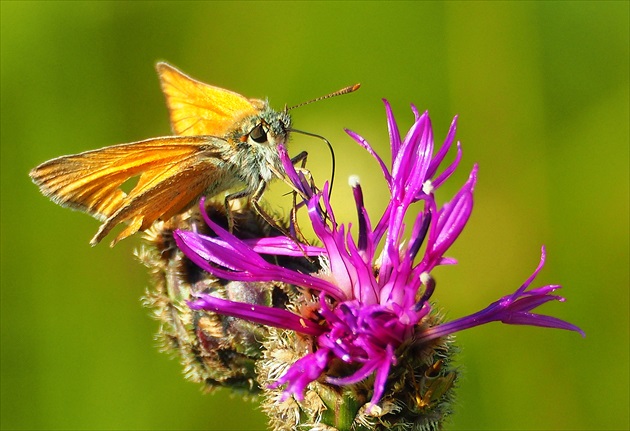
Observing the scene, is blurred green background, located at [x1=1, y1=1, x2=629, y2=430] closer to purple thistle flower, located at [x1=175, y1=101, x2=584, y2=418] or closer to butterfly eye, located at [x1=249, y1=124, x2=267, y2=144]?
butterfly eye, located at [x1=249, y1=124, x2=267, y2=144]

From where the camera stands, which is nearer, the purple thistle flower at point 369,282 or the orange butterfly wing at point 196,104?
the purple thistle flower at point 369,282

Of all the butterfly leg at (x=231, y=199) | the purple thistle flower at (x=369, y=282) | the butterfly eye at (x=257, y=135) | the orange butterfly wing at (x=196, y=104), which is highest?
the orange butterfly wing at (x=196, y=104)

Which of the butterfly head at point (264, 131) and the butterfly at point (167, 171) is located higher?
the butterfly head at point (264, 131)

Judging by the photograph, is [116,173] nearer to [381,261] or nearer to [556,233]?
[381,261]

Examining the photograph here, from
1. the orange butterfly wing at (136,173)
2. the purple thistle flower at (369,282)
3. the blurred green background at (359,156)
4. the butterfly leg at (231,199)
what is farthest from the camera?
the blurred green background at (359,156)

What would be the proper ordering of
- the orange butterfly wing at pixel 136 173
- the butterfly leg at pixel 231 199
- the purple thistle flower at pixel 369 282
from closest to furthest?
the purple thistle flower at pixel 369 282 → the orange butterfly wing at pixel 136 173 → the butterfly leg at pixel 231 199

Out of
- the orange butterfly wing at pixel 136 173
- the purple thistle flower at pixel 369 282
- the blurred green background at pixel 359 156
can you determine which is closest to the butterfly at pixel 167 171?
the orange butterfly wing at pixel 136 173

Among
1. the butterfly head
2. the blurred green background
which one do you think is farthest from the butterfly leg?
the blurred green background

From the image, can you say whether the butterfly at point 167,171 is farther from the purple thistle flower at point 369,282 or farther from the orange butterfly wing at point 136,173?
the purple thistle flower at point 369,282
